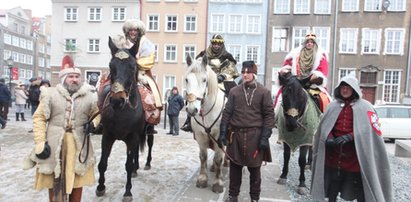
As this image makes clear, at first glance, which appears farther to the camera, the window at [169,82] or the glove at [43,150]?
the window at [169,82]

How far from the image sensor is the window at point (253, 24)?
97.0 ft

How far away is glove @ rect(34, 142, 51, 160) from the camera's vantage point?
324cm

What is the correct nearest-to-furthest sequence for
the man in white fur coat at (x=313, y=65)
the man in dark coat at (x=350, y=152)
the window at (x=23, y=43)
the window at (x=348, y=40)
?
the man in dark coat at (x=350, y=152) → the man in white fur coat at (x=313, y=65) → the window at (x=348, y=40) → the window at (x=23, y=43)

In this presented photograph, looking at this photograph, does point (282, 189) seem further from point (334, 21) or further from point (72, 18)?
point (72, 18)

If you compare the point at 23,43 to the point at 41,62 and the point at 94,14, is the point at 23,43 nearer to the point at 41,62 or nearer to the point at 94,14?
the point at 41,62

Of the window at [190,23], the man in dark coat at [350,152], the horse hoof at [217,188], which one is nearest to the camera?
the man in dark coat at [350,152]

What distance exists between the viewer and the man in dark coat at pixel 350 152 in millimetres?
3775

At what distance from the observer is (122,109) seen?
444cm

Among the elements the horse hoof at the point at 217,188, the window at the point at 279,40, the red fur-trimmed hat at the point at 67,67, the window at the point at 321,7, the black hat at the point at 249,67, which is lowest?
the horse hoof at the point at 217,188

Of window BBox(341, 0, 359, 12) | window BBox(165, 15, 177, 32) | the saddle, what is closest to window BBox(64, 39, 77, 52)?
window BBox(165, 15, 177, 32)

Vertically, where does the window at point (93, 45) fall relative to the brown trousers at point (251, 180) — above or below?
above

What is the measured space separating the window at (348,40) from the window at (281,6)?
516 cm

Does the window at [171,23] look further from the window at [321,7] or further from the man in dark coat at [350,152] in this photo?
the man in dark coat at [350,152]

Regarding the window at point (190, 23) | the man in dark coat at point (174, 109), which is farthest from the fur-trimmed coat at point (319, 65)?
the window at point (190, 23)
